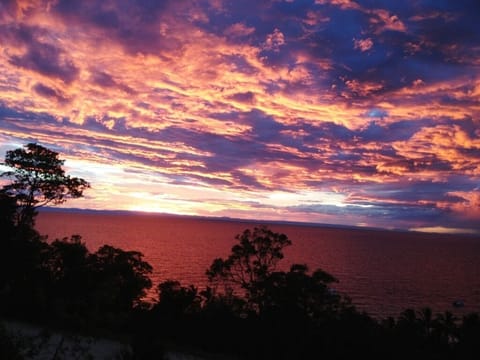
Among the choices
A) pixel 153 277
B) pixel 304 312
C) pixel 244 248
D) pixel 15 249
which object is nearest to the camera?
pixel 15 249

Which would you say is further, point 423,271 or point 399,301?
point 423,271

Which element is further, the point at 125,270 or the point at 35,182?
the point at 125,270

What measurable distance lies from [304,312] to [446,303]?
163ft

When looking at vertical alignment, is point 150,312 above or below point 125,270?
below

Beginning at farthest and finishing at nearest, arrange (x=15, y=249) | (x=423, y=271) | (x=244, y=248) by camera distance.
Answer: (x=423, y=271)
(x=244, y=248)
(x=15, y=249)

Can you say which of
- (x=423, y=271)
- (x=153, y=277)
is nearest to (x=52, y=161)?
(x=153, y=277)

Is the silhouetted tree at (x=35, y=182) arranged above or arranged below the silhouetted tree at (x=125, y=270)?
above

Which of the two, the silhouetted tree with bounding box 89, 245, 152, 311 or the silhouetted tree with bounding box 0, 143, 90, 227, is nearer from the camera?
A: the silhouetted tree with bounding box 0, 143, 90, 227

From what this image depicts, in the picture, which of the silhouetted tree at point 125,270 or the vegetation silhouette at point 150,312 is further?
the silhouetted tree at point 125,270

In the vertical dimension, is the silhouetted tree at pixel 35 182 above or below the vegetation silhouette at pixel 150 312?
above

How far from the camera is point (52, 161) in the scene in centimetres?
2602

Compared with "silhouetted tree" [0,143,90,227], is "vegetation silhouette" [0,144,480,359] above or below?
below

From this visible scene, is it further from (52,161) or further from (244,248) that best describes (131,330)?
(244,248)

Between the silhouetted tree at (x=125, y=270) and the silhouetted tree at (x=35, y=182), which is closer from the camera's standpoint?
the silhouetted tree at (x=35, y=182)
